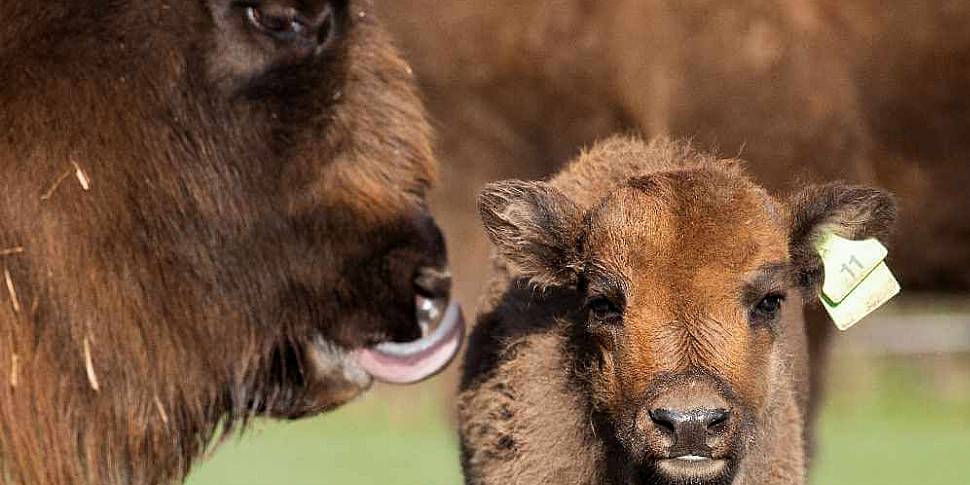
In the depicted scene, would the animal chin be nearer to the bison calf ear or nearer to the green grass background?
the bison calf ear

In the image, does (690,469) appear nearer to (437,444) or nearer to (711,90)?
(711,90)

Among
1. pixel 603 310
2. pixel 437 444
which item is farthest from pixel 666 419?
pixel 437 444

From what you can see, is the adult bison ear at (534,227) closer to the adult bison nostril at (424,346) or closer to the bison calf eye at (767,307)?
the bison calf eye at (767,307)

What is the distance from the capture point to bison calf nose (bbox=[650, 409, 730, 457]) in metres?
4.48

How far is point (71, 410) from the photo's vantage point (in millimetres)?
3141

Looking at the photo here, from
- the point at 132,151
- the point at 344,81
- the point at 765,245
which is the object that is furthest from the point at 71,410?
the point at 765,245

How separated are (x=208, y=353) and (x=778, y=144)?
176 inches

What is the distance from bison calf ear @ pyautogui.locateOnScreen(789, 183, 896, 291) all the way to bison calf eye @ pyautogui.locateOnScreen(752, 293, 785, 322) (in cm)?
36

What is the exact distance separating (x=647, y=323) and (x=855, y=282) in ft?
2.72

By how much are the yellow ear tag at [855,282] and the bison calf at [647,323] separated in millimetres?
140

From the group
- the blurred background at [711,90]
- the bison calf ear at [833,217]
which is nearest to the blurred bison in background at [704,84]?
the blurred background at [711,90]

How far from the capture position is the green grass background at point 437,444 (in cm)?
1105

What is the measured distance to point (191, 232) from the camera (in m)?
3.22

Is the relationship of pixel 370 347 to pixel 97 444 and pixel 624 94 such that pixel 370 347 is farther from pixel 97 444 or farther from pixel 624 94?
pixel 624 94
